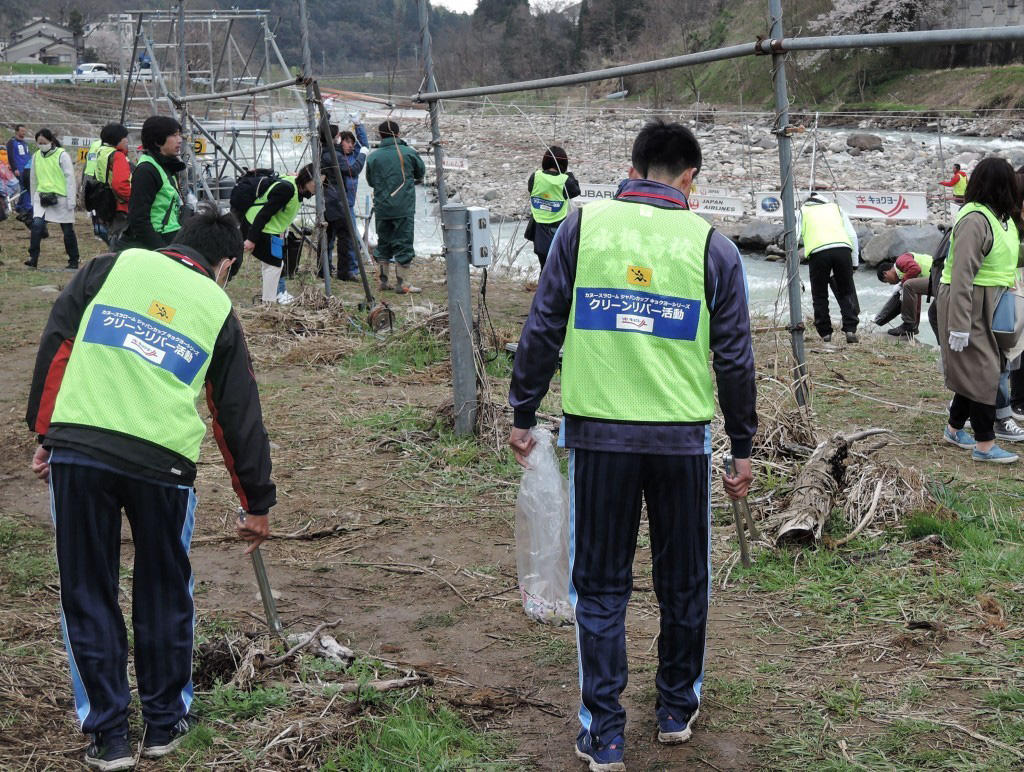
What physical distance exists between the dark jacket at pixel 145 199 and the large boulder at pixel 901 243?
11.7m

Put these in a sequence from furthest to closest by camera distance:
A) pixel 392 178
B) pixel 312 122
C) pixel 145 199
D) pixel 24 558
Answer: pixel 392 178
pixel 312 122
pixel 145 199
pixel 24 558

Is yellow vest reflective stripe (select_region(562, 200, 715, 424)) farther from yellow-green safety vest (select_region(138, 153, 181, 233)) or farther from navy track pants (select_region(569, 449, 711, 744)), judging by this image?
yellow-green safety vest (select_region(138, 153, 181, 233))

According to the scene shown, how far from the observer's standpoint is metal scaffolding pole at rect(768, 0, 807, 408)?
465 centimetres

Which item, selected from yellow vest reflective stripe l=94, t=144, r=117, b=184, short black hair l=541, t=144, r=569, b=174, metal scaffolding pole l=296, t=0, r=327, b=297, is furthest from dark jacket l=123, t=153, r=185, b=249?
short black hair l=541, t=144, r=569, b=174

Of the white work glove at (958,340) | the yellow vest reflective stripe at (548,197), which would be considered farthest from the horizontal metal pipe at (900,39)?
the yellow vest reflective stripe at (548,197)

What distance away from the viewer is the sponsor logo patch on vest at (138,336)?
292cm

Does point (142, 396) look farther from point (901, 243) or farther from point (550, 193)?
point (901, 243)

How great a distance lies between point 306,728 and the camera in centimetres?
321

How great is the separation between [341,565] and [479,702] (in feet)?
A: 5.01

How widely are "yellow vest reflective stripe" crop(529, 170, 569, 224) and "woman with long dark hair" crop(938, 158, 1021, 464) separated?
5.27 metres

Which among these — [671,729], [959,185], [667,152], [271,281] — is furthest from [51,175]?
[671,729]

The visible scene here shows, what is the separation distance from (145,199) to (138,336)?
5.15m

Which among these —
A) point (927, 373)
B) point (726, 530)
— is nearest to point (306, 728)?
point (726, 530)

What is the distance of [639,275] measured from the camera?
2977mm
